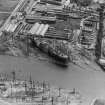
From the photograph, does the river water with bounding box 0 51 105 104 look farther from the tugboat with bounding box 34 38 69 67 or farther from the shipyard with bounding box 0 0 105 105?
the tugboat with bounding box 34 38 69 67

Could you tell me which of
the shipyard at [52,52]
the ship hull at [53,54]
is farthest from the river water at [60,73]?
the ship hull at [53,54]

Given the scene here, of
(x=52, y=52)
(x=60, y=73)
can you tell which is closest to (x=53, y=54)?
(x=52, y=52)

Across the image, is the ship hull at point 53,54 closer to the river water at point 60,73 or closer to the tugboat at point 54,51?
the tugboat at point 54,51

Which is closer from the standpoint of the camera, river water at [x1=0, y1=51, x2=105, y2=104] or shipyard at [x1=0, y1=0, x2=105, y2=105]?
shipyard at [x1=0, y1=0, x2=105, y2=105]

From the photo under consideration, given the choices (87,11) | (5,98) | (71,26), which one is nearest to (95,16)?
(87,11)

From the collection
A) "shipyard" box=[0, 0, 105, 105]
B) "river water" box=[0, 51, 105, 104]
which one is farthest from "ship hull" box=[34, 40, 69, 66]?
"river water" box=[0, 51, 105, 104]

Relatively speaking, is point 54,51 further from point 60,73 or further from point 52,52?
point 60,73

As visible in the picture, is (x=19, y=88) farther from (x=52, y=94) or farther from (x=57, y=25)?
(x=57, y=25)
